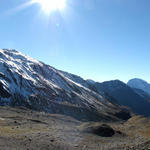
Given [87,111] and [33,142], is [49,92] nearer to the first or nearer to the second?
[87,111]

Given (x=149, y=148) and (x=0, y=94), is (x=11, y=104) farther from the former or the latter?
(x=149, y=148)

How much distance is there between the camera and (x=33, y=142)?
5006cm

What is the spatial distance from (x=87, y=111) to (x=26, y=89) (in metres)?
58.3

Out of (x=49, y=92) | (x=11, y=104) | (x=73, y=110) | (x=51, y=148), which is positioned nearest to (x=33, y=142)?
(x=51, y=148)

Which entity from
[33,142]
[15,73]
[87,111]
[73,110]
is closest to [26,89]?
[15,73]

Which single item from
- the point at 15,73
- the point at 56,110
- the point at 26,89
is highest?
the point at 15,73

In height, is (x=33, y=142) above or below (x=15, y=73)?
below

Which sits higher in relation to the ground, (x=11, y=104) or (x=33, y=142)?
(x=11, y=104)

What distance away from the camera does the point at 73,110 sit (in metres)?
180

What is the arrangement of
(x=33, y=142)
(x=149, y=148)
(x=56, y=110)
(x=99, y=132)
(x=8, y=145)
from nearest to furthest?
(x=149, y=148)
(x=8, y=145)
(x=33, y=142)
(x=99, y=132)
(x=56, y=110)

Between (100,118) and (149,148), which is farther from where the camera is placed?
(100,118)

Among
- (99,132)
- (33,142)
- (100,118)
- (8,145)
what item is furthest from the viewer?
(100,118)

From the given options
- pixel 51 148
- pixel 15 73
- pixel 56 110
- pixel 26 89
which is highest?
pixel 15 73

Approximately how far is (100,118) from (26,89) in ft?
230
